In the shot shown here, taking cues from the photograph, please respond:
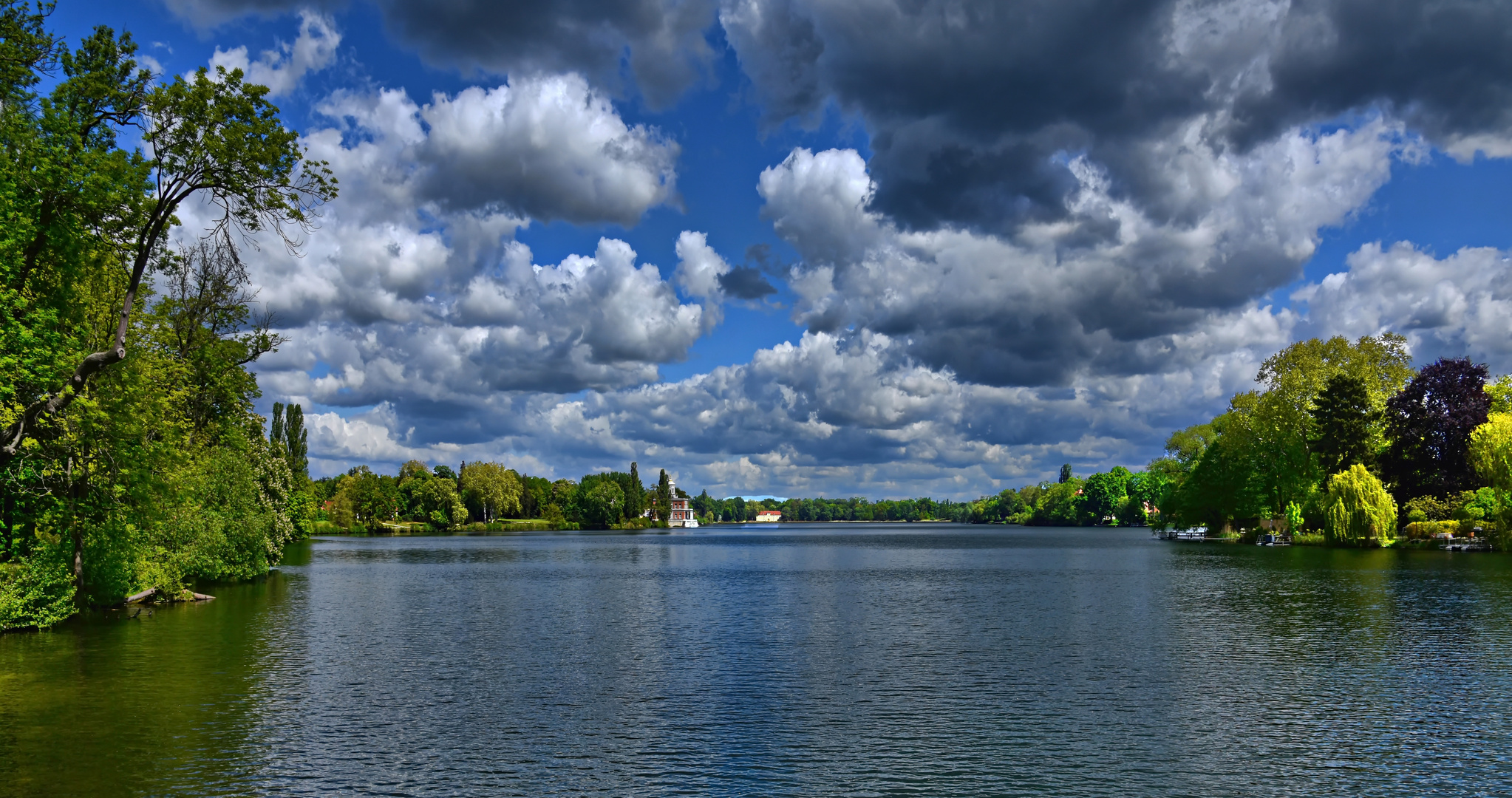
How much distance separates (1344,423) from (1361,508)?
37.1ft

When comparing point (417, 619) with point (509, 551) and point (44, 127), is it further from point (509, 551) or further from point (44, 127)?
point (509, 551)

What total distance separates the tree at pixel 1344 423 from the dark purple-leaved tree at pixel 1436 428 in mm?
2931

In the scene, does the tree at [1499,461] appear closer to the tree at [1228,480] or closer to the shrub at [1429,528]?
the shrub at [1429,528]

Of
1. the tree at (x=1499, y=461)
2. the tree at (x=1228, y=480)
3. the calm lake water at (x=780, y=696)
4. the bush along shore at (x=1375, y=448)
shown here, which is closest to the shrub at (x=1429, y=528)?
the bush along shore at (x=1375, y=448)

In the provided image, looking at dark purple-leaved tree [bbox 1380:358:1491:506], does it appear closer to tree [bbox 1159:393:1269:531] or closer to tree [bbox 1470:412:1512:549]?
tree [bbox 1470:412:1512:549]

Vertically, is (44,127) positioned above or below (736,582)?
above

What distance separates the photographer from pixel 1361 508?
9519 cm

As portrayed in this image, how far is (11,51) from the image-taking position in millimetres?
28641

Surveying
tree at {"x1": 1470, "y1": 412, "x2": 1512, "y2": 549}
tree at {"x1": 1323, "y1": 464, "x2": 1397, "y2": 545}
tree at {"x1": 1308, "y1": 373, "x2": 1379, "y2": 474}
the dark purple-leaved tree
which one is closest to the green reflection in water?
tree at {"x1": 1470, "y1": 412, "x2": 1512, "y2": 549}

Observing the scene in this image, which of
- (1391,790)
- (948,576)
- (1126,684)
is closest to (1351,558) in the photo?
(948,576)

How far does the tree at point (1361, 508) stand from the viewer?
94875 mm

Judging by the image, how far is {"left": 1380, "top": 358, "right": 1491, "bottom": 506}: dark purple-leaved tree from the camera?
95375mm

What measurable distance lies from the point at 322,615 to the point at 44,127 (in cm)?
2877

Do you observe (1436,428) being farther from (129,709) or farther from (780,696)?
(129,709)
